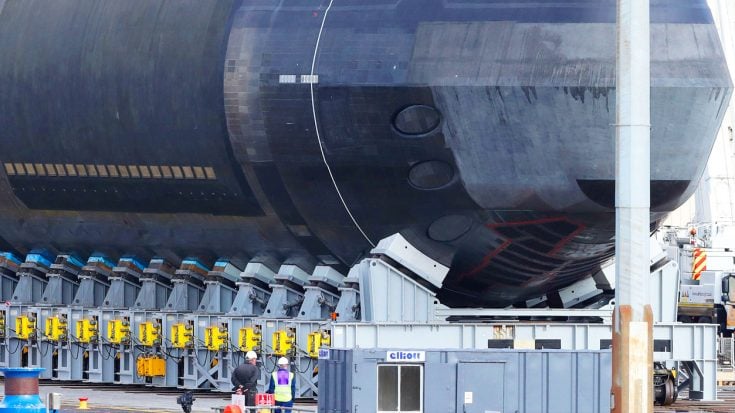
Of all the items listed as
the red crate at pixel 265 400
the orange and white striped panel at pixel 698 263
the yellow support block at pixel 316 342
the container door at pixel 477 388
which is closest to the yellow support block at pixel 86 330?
the yellow support block at pixel 316 342

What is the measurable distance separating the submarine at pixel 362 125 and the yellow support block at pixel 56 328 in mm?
2794

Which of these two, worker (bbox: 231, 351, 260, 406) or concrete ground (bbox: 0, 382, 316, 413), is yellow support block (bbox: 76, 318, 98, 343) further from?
worker (bbox: 231, 351, 260, 406)

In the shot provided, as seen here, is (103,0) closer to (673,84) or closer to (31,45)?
(31,45)

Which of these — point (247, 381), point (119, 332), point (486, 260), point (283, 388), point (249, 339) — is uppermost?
point (486, 260)

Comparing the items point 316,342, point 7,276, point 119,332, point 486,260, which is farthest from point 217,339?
point 7,276

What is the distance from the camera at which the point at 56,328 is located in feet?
137

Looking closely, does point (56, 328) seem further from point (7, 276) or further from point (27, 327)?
point (7, 276)

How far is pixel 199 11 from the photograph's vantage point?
36.6 metres

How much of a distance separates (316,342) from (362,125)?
4.38 m

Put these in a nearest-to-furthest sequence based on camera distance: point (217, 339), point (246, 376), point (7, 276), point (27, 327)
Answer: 1. point (246, 376)
2. point (217, 339)
3. point (27, 327)
4. point (7, 276)

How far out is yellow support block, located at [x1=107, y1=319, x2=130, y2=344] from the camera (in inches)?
1585

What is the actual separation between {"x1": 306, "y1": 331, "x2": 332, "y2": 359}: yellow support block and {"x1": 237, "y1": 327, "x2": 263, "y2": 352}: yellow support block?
1.46 m

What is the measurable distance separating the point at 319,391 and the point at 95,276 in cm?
1094

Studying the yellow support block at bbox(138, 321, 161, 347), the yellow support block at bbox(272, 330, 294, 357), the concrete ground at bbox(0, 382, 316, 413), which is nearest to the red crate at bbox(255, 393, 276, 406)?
the concrete ground at bbox(0, 382, 316, 413)
